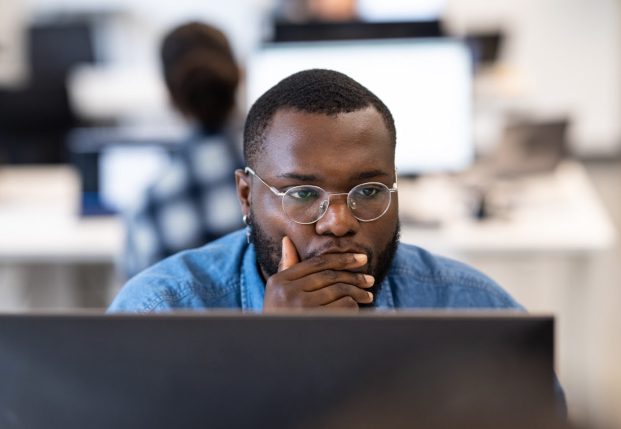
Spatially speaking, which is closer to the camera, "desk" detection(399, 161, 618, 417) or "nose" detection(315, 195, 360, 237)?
"nose" detection(315, 195, 360, 237)

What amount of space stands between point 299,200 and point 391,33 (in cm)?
184

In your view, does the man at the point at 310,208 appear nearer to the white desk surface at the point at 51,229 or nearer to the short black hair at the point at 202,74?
the short black hair at the point at 202,74

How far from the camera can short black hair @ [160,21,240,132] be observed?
215 centimetres

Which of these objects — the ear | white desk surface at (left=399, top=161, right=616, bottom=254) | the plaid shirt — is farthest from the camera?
white desk surface at (left=399, top=161, right=616, bottom=254)

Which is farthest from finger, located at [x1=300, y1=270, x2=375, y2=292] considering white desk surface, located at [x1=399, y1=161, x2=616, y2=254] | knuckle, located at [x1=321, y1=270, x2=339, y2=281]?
white desk surface, located at [x1=399, y1=161, x2=616, y2=254]

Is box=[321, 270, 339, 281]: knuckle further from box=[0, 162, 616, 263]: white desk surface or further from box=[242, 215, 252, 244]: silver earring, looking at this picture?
box=[0, 162, 616, 263]: white desk surface

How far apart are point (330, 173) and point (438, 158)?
5.03 ft

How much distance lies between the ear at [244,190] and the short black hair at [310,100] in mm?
18

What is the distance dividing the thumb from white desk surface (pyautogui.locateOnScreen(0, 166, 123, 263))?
1.60 meters

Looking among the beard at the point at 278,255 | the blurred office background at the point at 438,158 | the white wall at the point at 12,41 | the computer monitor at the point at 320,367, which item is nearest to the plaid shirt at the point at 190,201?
the blurred office background at the point at 438,158

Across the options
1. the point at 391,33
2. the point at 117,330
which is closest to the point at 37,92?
the point at 391,33

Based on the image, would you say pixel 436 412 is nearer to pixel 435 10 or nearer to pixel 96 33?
pixel 435 10

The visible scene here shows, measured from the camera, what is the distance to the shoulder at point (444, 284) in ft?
3.91

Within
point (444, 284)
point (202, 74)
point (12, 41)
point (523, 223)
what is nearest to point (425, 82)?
point (523, 223)
